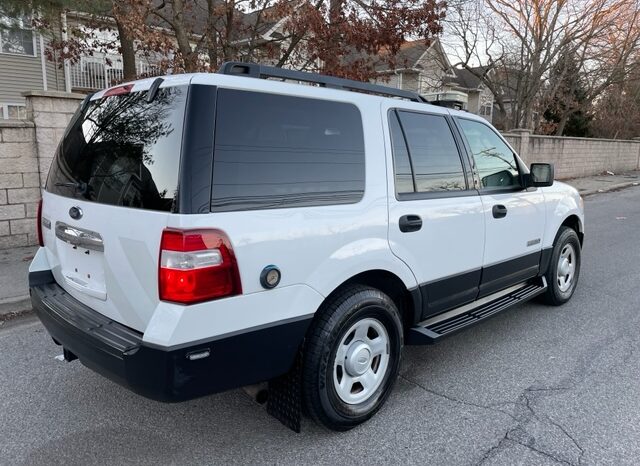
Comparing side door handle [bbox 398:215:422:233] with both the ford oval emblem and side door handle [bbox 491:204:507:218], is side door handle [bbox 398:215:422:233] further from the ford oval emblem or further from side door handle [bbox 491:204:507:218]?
the ford oval emblem

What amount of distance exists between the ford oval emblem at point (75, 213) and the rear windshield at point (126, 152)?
68 mm

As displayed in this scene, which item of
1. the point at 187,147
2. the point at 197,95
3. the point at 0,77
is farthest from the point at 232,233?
the point at 0,77

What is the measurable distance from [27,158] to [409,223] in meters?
5.74

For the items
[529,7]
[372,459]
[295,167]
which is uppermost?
[529,7]

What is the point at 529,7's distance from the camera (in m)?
18.5

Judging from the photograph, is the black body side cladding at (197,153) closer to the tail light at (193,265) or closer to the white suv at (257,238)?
the white suv at (257,238)

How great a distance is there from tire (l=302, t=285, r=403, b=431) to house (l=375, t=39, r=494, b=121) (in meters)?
1.96

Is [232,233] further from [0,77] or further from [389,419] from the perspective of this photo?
[0,77]

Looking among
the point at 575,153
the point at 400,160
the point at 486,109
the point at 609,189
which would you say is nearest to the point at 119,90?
the point at 400,160

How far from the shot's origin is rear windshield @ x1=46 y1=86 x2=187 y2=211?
231 cm

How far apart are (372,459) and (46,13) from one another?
26.0 feet

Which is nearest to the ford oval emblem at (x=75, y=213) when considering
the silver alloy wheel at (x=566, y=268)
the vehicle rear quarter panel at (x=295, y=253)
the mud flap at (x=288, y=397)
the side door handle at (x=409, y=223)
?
the vehicle rear quarter panel at (x=295, y=253)

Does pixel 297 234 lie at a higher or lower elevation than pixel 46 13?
lower

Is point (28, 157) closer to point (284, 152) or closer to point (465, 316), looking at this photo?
point (284, 152)
